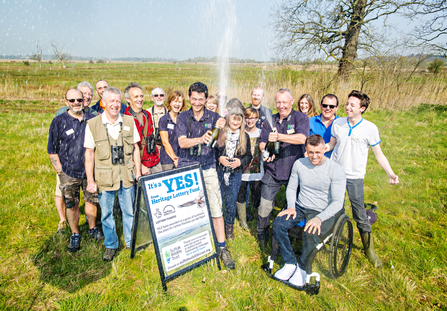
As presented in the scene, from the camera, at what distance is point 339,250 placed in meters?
4.21

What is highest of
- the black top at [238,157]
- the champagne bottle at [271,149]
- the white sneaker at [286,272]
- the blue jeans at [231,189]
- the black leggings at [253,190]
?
the champagne bottle at [271,149]

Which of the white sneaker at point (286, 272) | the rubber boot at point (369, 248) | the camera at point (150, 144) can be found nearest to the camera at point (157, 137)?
the camera at point (150, 144)

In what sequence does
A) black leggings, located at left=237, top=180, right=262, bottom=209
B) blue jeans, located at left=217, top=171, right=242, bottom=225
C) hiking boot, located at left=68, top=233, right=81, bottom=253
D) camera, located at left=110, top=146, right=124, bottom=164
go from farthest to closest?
black leggings, located at left=237, top=180, right=262, bottom=209 → blue jeans, located at left=217, top=171, right=242, bottom=225 → hiking boot, located at left=68, top=233, right=81, bottom=253 → camera, located at left=110, top=146, right=124, bottom=164

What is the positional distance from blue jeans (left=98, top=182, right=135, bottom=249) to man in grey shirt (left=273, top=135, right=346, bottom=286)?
88.5 inches

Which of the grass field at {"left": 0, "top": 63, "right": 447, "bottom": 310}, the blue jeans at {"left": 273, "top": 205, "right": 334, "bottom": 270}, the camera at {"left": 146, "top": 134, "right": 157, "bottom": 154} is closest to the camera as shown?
the grass field at {"left": 0, "top": 63, "right": 447, "bottom": 310}

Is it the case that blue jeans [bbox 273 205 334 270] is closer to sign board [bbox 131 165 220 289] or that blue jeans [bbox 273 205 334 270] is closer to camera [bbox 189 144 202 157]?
sign board [bbox 131 165 220 289]

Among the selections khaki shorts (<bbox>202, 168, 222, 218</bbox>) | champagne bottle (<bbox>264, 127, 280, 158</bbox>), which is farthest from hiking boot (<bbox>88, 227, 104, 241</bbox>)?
champagne bottle (<bbox>264, 127, 280, 158</bbox>)

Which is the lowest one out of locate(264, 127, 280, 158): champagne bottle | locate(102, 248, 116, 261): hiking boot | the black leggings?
locate(102, 248, 116, 261): hiking boot

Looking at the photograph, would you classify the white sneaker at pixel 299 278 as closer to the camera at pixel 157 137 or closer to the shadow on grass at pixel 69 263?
the shadow on grass at pixel 69 263

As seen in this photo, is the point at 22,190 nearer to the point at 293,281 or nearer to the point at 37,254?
the point at 37,254

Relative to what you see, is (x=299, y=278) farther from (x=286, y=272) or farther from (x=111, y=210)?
(x=111, y=210)

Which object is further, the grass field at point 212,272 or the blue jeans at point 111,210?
the blue jeans at point 111,210

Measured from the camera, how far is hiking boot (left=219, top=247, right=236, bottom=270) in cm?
377

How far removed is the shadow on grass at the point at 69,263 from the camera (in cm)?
347
